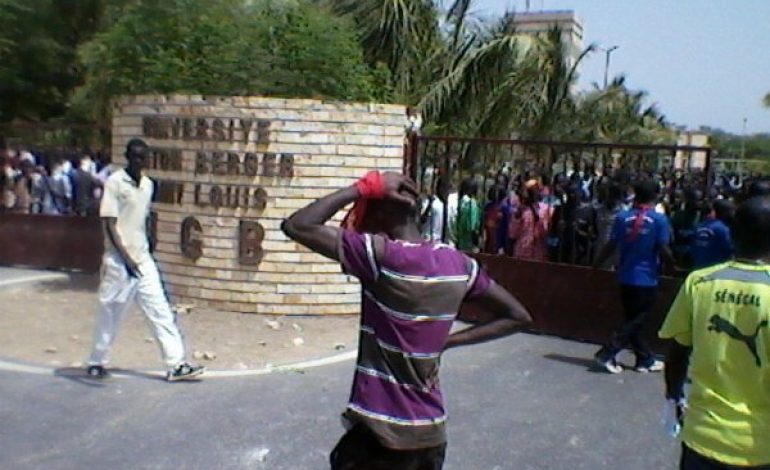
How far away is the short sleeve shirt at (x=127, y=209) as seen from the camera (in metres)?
6.08

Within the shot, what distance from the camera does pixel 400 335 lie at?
8.87 ft

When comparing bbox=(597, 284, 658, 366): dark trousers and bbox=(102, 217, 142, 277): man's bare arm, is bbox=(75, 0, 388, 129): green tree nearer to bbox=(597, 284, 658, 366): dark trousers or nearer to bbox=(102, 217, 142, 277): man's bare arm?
bbox=(102, 217, 142, 277): man's bare arm

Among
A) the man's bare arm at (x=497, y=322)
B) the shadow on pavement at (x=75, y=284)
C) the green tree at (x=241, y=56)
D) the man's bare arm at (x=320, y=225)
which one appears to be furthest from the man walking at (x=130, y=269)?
the shadow on pavement at (x=75, y=284)

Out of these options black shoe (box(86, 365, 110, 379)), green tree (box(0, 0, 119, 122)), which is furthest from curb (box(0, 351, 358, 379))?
green tree (box(0, 0, 119, 122))

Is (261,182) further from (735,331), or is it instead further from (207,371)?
(735,331)

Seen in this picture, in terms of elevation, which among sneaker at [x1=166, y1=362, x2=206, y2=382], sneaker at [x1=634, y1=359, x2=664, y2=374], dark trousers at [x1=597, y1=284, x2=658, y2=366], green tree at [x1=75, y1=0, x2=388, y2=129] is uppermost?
green tree at [x1=75, y1=0, x2=388, y2=129]

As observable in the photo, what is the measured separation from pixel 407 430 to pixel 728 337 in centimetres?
113

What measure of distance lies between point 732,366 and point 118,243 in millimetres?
4493

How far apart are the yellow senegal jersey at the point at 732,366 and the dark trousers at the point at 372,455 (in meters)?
0.93

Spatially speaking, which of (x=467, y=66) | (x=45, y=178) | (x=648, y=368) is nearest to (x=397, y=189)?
(x=648, y=368)

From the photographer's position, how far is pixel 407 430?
268 centimetres

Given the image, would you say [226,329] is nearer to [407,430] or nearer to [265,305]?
[265,305]

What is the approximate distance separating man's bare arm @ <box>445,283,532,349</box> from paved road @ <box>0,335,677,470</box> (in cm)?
208

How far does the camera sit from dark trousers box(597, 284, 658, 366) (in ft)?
23.2
